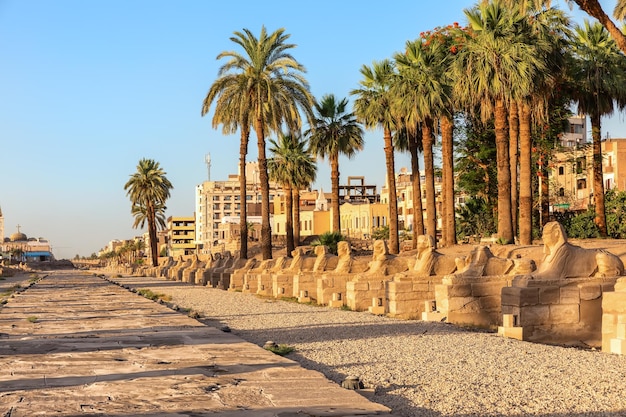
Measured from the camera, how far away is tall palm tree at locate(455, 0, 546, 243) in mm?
28125

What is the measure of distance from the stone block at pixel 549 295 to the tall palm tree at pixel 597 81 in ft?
74.9

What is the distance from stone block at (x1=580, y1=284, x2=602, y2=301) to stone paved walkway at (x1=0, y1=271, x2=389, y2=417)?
5.39 metres

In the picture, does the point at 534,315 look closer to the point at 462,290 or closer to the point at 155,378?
the point at 462,290

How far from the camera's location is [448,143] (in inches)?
1314

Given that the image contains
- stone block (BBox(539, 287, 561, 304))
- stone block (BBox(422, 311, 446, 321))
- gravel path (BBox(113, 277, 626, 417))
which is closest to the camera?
gravel path (BBox(113, 277, 626, 417))

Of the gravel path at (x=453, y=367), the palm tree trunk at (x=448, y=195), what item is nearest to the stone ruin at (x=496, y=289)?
the gravel path at (x=453, y=367)

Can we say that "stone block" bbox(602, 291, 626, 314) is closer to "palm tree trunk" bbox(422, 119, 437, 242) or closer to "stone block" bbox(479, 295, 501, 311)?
"stone block" bbox(479, 295, 501, 311)

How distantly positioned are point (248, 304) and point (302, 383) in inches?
618

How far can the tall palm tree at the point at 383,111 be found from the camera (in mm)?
38125

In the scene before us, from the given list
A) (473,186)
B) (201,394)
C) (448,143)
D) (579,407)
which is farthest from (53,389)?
(473,186)

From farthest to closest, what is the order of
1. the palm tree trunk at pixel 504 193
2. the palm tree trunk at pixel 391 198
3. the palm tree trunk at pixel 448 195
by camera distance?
the palm tree trunk at pixel 391 198 < the palm tree trunk at pixel 448 195 < the palm tree trunk at pixel 504 193

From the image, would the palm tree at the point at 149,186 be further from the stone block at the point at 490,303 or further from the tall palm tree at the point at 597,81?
the stone block at the point at 490,303

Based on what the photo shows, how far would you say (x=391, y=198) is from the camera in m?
38.4

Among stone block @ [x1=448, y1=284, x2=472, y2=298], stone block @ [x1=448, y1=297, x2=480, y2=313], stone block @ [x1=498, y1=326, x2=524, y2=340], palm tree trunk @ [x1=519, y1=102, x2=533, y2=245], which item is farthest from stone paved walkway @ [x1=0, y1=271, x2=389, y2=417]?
palm tree trunk @ [x1=519, y1=102, x2=533, y2=245]
